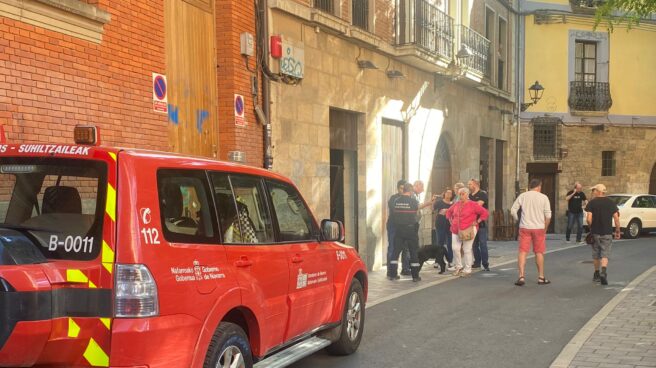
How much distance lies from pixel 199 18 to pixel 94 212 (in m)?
6.63

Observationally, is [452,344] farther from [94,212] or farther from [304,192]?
[304,192]

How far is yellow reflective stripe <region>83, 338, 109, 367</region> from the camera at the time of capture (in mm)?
3369

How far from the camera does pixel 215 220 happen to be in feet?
14.1

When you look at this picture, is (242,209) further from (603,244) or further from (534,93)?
(534,93)

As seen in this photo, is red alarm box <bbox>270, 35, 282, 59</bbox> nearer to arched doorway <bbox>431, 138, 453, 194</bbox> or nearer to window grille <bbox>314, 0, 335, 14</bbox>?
window grille <bbox>314, 0, 335, 14</bbox>

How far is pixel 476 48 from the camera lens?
63.9 ft

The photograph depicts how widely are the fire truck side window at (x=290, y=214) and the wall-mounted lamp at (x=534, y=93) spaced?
19.9 meters

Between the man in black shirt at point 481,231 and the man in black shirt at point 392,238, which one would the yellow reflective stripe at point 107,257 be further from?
the man in black shirt at point 481,231

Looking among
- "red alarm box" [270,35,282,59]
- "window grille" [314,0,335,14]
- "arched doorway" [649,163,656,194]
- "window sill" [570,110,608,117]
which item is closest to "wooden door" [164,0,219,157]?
"red alarm box" [270,35,282,59]

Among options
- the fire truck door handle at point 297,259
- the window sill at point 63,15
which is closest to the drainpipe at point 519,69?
the window sill at point 63,15

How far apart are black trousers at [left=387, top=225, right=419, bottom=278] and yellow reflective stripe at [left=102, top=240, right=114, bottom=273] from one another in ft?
28.0

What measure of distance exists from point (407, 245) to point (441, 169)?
7.23 m

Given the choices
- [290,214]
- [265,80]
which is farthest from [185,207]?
[265,80]

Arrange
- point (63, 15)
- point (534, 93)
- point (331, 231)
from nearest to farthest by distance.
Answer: point (331, 231) → point (63, 15) → point (534, 93)
